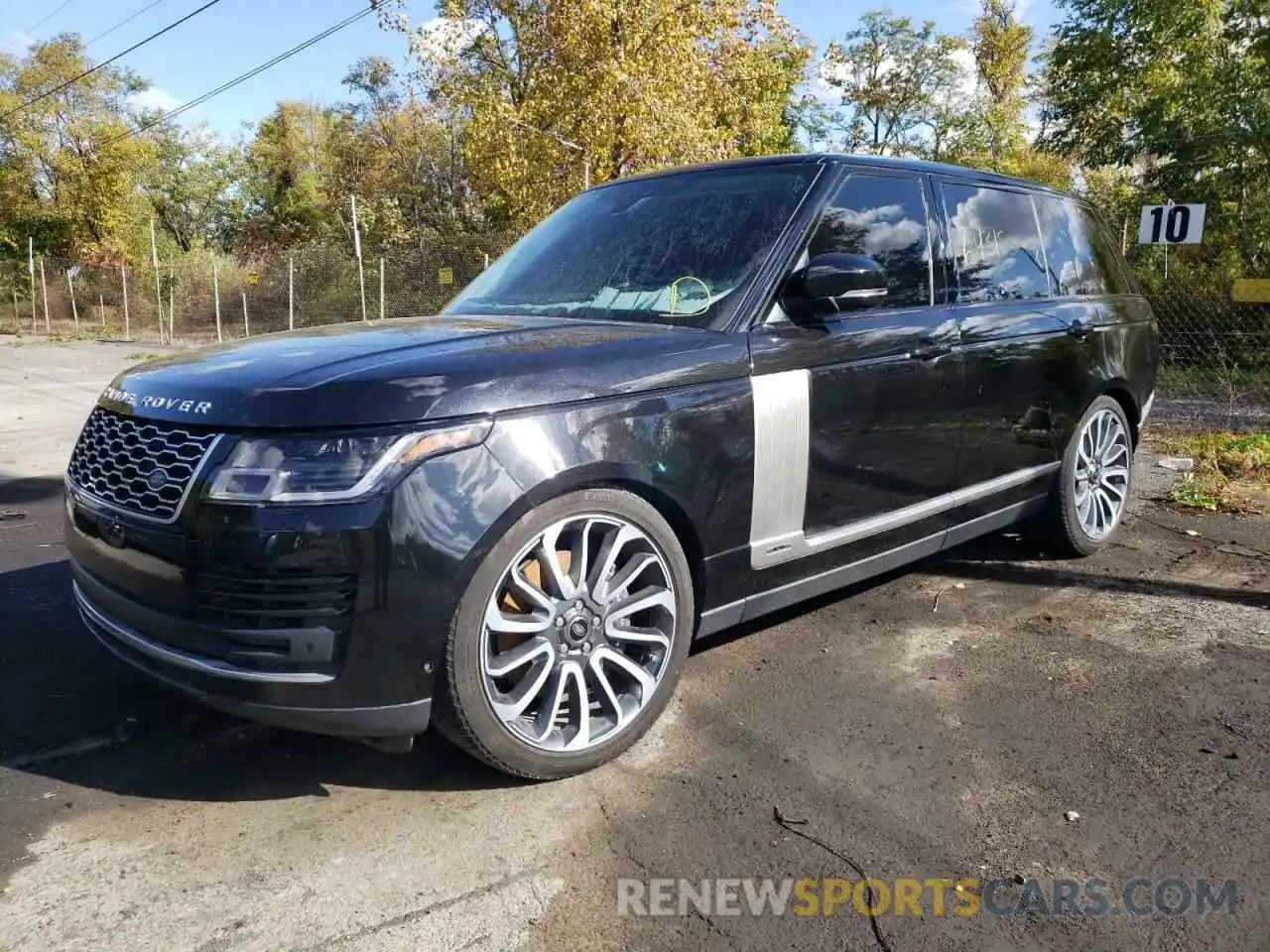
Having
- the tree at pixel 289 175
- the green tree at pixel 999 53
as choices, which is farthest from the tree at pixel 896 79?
the tree at pixel 289 175

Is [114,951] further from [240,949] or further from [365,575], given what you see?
[365,575]

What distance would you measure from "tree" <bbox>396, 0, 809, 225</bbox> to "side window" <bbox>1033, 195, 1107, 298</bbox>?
8.64m

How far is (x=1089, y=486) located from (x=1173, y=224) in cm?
526

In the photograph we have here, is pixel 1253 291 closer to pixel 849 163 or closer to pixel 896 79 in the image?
pixel 849 163

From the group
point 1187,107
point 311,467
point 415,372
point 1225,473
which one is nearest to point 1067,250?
point 1225,473

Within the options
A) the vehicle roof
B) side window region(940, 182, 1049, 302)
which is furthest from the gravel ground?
the vehicle roof

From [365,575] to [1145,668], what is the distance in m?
2.86

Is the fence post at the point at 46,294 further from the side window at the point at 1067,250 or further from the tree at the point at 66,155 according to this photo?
the side window at the point at 1067,250

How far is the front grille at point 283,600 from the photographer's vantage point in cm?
225

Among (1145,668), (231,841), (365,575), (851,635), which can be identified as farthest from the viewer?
(851,635)

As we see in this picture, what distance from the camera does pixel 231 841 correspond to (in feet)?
7.93

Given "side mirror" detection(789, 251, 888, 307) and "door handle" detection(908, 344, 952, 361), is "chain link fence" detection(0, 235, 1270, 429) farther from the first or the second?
"side mirror" detection(789, 251, 888, 307)

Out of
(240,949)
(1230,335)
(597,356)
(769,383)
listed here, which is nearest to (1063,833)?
(769,383)

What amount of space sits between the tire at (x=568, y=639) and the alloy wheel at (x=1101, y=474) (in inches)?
109
